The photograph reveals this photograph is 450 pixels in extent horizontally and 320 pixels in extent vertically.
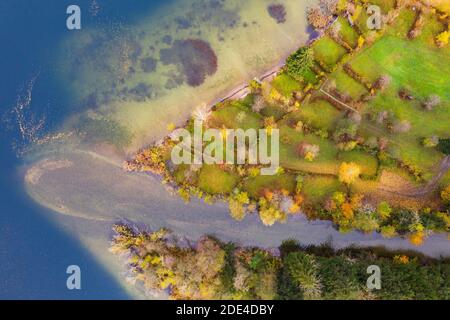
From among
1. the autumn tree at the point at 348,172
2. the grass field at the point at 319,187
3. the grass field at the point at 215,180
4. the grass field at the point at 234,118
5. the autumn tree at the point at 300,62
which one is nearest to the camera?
the autumn tree at the point at 348,172

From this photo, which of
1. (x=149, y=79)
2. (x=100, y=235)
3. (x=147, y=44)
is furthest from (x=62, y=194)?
(x=147, y=44)

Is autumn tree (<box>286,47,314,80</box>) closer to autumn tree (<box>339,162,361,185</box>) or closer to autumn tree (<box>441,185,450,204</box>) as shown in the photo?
autumn tree (<box>339,162,361,185</box>)

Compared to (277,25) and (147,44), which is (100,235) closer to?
(147,44)

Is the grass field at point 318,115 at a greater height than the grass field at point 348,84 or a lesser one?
lesser

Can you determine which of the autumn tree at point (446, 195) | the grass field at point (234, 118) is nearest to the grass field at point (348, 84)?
the grass field at point (234, 118)

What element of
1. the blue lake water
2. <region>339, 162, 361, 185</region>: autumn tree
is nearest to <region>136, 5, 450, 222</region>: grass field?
<region>339, 162, 361, 185</region>: autumn tree

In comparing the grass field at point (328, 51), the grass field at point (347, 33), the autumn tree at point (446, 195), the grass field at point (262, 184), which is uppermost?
the grass field at point (347, 33)

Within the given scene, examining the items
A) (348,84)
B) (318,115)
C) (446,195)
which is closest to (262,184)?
(318,115)

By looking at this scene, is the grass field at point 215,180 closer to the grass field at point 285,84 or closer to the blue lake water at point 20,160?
the grass field at point 285,84

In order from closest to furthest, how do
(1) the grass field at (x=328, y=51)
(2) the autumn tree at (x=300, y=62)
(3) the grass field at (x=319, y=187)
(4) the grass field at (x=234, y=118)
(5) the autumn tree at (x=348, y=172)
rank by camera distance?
1. (5) the autumn tree at (x=348, y=172)
2. (2) the autumn tree at (x=300, y=62)
3. (3) the grass field at (x=319, y=187)
4. (4) the grass field at (x=234, y=118)
5. (1) the grass field at (x=328, y=51)
